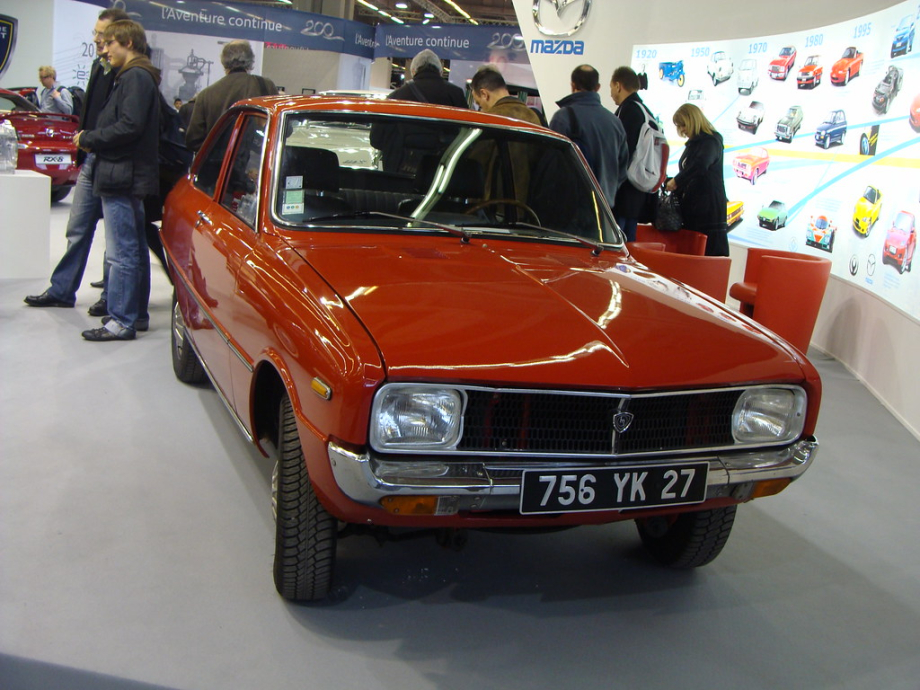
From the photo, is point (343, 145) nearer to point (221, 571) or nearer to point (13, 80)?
point (221, 571)

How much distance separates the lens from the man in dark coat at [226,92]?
19.3 feet

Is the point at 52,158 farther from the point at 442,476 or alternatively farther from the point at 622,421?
the point at 622,421

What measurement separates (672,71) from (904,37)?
3.35m

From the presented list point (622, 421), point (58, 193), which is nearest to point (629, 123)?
point (622, 421)

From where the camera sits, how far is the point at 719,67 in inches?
322

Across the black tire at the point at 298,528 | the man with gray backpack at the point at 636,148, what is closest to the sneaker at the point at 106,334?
the black tire at the point at 298,528

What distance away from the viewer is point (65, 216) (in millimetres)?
9766

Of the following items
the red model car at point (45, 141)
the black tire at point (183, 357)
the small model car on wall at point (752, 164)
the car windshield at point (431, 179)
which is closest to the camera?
the car windshield at point (431, 179)

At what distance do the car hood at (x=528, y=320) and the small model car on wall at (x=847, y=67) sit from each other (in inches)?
176

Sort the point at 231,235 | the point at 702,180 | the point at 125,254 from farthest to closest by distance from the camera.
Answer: the point at 702,180, the point at 125,254, the point at 231,235

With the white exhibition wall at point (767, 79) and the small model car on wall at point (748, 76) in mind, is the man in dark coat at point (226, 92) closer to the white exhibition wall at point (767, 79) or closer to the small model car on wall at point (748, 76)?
the white exhibition wall at point (767, 79)

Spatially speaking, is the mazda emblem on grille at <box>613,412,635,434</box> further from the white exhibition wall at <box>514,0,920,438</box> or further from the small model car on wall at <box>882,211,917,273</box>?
the small model car on wall at <box>882,211,917,273</box>

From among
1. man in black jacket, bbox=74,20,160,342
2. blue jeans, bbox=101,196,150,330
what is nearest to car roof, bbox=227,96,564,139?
man in black jacket, bbox=74,20,160,342

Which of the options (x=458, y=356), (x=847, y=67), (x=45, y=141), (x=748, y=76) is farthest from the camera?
(x=45, y=141)
